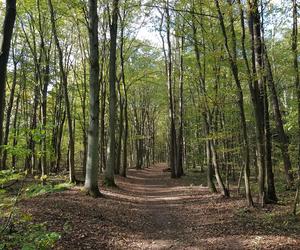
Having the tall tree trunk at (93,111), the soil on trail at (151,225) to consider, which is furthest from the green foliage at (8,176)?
the tall tree trunk at (93,111)

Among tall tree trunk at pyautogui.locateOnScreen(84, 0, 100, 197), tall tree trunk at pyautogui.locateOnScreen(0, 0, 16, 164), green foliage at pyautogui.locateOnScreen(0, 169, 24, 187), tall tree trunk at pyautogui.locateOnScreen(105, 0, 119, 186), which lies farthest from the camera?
tall tree trunk at pyautogui.locateOnScreen(105, 0, 119, 186)

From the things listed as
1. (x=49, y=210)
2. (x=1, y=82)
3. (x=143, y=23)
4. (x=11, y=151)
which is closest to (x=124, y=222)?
(x=49, y=210)

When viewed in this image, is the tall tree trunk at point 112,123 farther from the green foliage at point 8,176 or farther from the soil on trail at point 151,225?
the green foliage at point 8,176

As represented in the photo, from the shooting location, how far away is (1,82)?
155 inches

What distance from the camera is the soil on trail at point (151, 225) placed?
23.5ft

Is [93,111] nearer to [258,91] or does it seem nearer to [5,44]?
[258,91]

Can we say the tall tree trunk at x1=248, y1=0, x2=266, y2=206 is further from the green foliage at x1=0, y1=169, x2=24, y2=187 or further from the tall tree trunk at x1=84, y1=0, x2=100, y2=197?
the green foliage at x1=0, y1=169, x2=24, y2=187

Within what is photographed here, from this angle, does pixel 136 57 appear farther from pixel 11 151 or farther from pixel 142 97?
pixel 11 151

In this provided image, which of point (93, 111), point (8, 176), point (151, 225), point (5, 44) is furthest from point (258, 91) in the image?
point (5, 44)

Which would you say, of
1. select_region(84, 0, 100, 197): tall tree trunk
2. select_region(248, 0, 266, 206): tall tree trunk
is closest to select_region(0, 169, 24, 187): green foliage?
select_region(84, 0, 100, 197): tall tree trunk

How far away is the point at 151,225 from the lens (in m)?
9.52

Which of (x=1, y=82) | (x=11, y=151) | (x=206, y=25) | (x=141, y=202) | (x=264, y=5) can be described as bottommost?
(x=141, y=202)

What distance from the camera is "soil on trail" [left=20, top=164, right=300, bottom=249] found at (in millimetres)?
7160

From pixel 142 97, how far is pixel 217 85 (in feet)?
94.8
